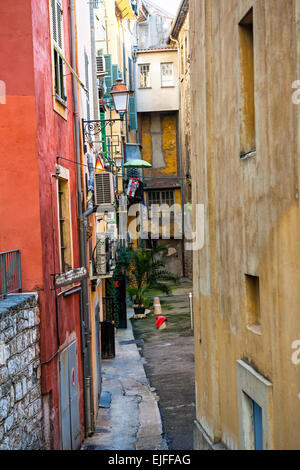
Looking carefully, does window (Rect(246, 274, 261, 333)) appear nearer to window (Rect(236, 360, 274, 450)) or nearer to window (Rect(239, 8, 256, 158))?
window (Rect(236, 360, 274, 450))

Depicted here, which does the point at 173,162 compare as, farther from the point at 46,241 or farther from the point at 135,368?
the point at 46,241

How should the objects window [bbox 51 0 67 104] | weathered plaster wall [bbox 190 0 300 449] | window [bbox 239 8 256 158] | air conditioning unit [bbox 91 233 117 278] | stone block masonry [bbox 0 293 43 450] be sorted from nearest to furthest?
1. weathered plaster wall [bbox 190 0 300 449]
2. stone block masonry [bbox 0 293 43 450]
3. window [bbox 239 8 256 158]
4. window [bbox 51 0 67 104]
5. air conditioning unit [bbox 91 233 117 278]

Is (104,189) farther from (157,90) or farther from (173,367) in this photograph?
(157,90)

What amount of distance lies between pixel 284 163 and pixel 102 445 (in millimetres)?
7531

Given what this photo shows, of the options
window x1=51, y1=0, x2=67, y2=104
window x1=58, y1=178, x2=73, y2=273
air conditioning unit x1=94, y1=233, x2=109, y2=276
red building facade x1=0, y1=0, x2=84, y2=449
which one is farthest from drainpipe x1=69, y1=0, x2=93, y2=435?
red building facade x1=0, y1=0, x2=84, y2=449

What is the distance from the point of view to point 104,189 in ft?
40.5

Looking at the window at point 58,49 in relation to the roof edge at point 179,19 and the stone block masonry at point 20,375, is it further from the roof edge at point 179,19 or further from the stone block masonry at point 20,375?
the roof edge at point 179,19

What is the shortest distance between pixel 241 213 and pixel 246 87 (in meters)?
1.51

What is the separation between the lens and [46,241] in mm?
8531

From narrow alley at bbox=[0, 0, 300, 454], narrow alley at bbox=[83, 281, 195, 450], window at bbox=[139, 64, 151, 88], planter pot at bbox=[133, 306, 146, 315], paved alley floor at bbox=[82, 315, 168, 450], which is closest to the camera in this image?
narrow alley at bbox=[0, 0, 300, 454]

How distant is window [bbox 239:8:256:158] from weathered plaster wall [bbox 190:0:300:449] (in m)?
0.14

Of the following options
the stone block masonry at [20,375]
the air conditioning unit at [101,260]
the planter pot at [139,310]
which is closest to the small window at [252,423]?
the stone block masonry at [20,375]

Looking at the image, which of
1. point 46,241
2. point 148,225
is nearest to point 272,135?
point 46,241

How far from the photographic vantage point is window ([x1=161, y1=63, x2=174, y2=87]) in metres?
38.7
